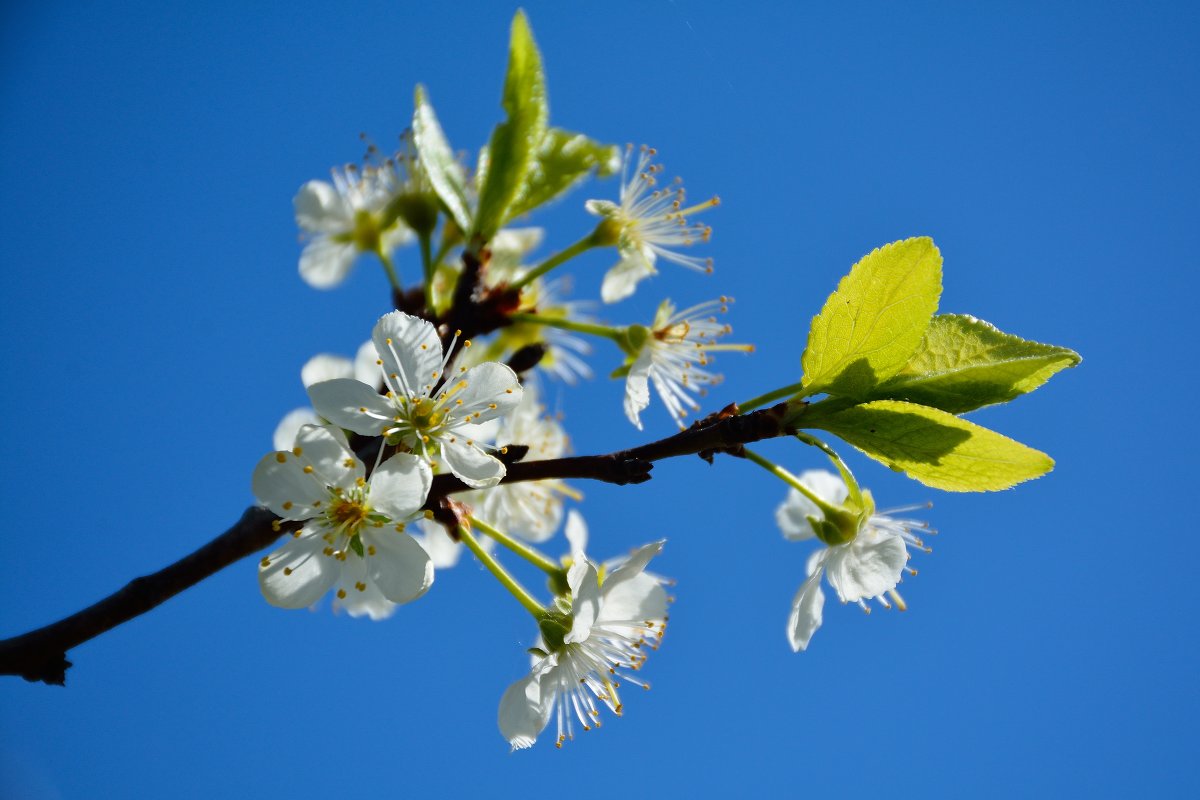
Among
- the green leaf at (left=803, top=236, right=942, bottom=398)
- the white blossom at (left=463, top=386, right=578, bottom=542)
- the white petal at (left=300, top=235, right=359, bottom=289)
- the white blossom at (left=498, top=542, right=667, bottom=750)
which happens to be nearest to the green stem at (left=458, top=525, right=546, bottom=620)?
the white blossom at (left=498, top=542, right=667, bottom=750)

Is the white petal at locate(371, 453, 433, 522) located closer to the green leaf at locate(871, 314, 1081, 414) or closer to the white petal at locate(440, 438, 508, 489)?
the white petal at locate(440, 438, 508, 489)

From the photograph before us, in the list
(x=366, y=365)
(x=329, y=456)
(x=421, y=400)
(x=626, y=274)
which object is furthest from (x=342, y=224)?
(x=329, y=456)

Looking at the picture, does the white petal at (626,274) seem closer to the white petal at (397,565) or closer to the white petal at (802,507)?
the white petal at (802,507)

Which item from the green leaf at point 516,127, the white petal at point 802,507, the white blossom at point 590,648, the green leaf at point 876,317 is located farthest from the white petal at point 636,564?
the green leaf at point 516,127

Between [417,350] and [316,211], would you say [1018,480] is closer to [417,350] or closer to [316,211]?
[417,350]

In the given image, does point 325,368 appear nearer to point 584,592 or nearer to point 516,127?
point 516,127

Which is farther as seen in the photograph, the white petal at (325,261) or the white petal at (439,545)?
the white petal at (325,261)

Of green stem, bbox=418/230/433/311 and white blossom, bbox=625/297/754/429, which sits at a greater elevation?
green stem, bbox=418/230/433/311
